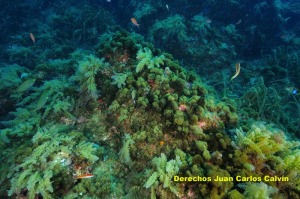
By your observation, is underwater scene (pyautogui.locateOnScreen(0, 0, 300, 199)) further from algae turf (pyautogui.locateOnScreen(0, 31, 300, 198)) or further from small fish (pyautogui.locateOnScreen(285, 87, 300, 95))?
Result: small fish (pyautogui.locateOnScreen(285, 87, 300, 95))

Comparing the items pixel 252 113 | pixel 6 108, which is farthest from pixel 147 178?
pixel 6 108

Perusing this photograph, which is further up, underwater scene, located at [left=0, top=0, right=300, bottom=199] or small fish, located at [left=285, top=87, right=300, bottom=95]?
small fish, located at [left=285, top=87, right=300, bottom=95]

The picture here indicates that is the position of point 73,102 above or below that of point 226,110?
below

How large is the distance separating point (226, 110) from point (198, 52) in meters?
6.38

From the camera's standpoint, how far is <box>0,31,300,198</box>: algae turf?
11.2 ft

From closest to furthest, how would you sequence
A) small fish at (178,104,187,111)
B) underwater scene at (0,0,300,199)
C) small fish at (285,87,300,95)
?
1. underwater scene at (0,0,300,199)
2. small fish at (178,104,187,111)
3. small fish at (285,87,300,95)

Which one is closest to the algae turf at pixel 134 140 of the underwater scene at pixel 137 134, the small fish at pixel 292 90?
the underwater scene at pixel 137 134

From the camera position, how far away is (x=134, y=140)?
14.4 feet

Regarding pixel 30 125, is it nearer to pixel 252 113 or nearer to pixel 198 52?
pixel 252 113

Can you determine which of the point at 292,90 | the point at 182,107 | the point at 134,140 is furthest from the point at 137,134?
the point at 292,90

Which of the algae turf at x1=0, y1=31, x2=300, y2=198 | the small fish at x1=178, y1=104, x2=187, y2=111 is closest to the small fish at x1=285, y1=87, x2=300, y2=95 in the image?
the algae turf at x1=0, y1=31, x2=300, y2=198

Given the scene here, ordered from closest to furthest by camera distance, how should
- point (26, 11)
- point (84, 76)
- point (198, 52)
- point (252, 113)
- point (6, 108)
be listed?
point (84, 76) < point (252, 113) < point (6, 108) < point (198, 52) < point (26, 11)

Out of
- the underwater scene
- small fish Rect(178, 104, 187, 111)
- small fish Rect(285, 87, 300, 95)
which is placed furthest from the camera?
small fish Rect(285, 87, 300, 95)

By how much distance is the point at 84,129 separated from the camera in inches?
192
